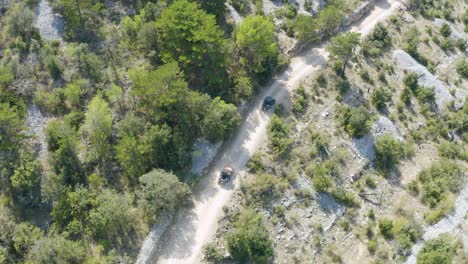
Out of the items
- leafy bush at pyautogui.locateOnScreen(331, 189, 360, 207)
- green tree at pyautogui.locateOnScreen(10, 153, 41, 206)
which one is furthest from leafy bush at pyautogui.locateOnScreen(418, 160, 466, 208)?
green tree at pyautogui.locateOnScreen(10, 153, 41, 206)

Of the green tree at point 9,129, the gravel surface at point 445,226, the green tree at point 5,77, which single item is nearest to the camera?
the green tree at point 9,129

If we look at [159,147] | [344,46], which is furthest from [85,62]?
[344,46]

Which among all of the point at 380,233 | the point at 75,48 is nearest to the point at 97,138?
the point at 75,48

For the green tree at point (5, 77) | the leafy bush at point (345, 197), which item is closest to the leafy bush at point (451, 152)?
the leafy bush at point (345, 197)

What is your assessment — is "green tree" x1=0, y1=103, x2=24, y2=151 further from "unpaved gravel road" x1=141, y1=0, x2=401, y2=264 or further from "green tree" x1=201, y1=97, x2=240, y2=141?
"green tree" x1=201, y1=97, x2=240, y2=141

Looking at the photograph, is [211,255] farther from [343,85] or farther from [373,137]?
[343,85]

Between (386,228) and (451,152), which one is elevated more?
(451,152)

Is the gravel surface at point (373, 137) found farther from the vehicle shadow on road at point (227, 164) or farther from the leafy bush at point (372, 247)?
the leafy bush at point (372, 247)
